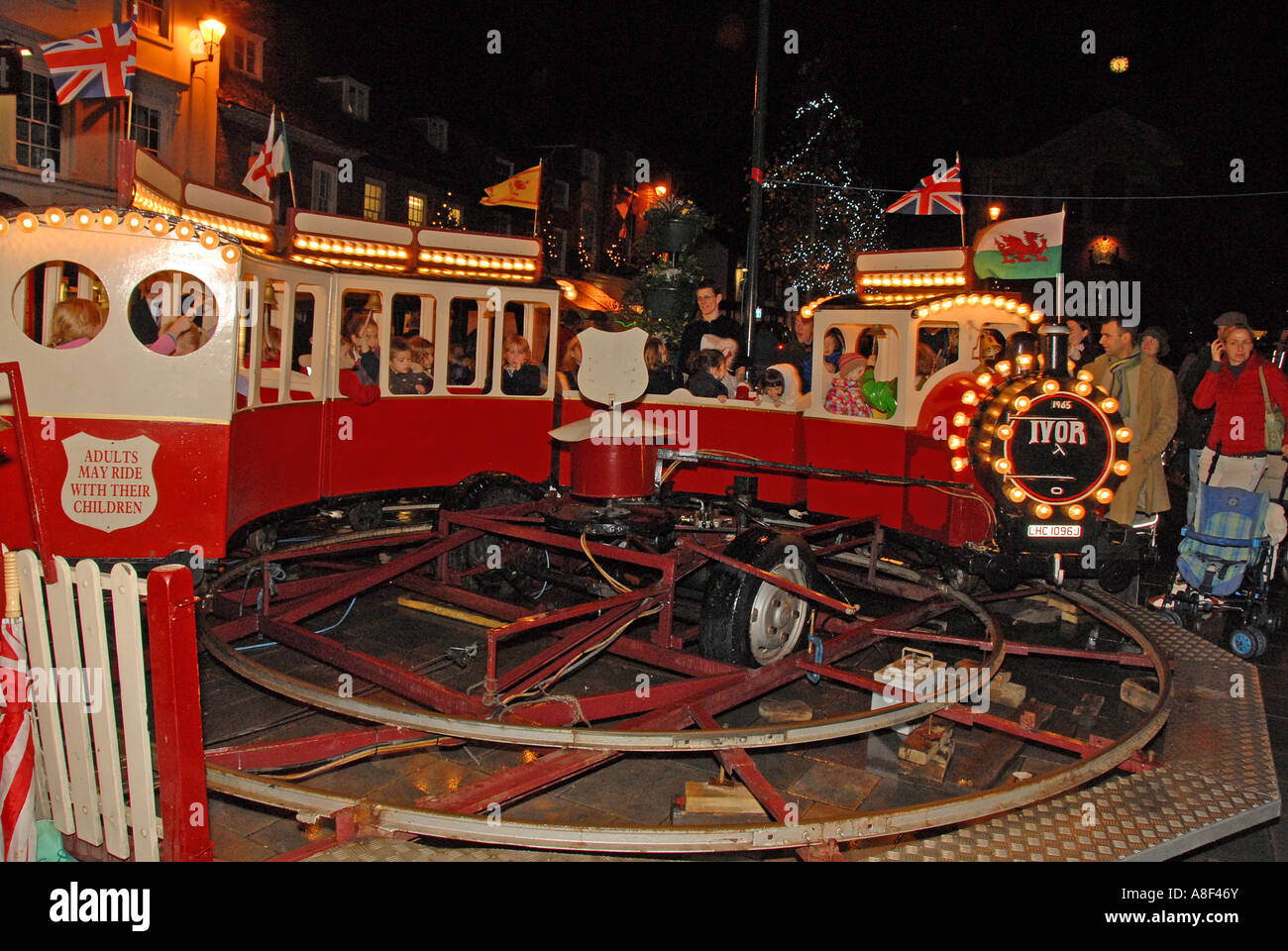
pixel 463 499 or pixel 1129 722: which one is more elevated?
pixel 463 499

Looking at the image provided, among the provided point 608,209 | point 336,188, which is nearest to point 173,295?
point 336,188

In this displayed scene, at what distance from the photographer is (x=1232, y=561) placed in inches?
298

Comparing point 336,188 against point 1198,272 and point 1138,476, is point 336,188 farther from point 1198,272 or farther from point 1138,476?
point 1198,272

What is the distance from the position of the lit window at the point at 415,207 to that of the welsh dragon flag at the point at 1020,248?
80.2 ft

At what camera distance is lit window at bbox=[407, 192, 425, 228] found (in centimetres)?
3073

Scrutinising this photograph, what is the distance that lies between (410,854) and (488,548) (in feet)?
15.7

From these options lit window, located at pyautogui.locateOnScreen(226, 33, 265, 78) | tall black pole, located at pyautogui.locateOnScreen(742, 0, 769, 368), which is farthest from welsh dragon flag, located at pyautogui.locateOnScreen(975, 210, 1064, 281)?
lit window, located at pyautogui.locateOnScreen(226, 33, 265, 78)

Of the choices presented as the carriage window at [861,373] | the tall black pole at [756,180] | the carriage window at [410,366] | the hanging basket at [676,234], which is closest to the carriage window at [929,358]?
the carriage window at [861,373]

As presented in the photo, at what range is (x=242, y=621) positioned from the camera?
6.05 meters

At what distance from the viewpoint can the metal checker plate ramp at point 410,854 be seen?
3.34 meters

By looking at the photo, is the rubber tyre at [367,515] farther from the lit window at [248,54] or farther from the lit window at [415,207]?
the lit window at [415,207]

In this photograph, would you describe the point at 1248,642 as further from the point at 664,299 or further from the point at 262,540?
the point at 262,540

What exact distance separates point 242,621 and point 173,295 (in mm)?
3113

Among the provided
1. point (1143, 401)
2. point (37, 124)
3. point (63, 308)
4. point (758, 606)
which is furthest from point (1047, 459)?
point (37, 124)
